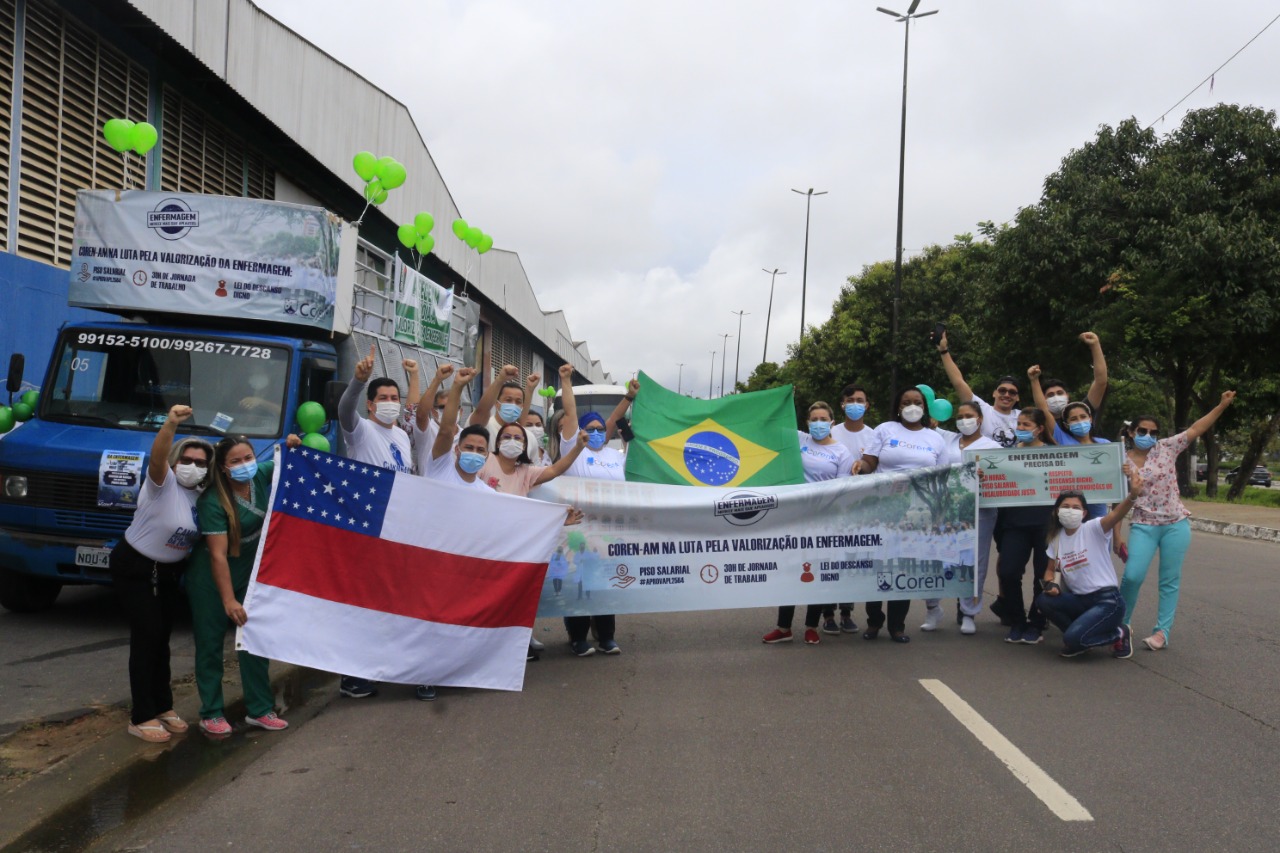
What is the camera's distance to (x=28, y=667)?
280 inches

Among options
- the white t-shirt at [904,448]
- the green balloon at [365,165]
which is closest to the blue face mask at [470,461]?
the white t-shirt at [904,448]

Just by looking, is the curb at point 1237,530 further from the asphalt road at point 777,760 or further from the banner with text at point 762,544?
the banner with text at point 762,544

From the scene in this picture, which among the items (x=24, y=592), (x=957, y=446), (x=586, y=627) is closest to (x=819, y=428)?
(x=957, y=446)

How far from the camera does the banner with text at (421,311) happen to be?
1135 cm

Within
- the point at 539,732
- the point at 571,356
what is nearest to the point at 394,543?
the point at 539,732

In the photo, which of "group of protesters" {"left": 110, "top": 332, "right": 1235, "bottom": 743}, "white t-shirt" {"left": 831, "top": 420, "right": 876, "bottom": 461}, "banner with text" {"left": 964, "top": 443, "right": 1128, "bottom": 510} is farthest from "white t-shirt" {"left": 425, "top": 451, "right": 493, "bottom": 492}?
"banner with text" {"left": 964, "top": 443, "right": 1128, "bottom": 510}

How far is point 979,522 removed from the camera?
8.39 metres

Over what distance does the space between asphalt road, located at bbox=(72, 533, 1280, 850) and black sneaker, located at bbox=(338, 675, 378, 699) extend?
0.28ft

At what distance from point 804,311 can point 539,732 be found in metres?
51.4

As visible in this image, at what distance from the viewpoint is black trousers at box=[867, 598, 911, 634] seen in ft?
26.6

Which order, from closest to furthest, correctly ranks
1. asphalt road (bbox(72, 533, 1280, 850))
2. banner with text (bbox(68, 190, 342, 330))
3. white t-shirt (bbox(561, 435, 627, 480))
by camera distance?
asphalt road (bbox(72, 533, 1280, 850))
white t-shirt (bbox(561, 435, 627, 480))
banner with text (bbox(68, 190, 342, 330))

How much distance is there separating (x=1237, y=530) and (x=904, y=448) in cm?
1364

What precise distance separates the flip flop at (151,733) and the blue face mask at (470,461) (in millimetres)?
2367

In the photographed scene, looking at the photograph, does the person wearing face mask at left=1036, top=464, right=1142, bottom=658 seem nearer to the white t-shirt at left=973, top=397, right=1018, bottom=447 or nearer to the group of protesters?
the group of protesters
